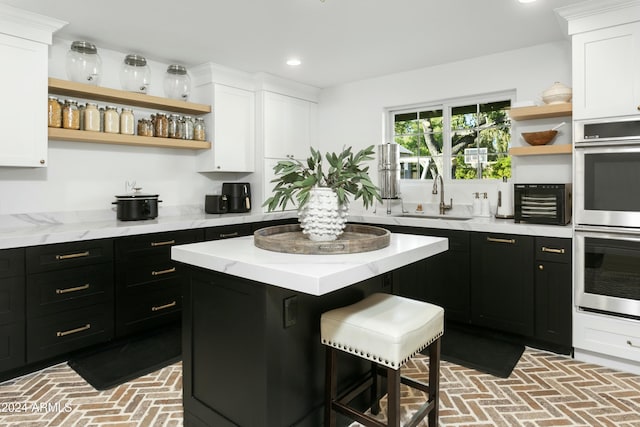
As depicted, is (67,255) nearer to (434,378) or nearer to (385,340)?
(385,340)

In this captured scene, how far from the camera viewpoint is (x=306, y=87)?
502 centimetres

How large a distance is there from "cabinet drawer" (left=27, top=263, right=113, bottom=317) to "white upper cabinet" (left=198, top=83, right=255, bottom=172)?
1598mm

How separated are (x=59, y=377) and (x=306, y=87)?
150 inches

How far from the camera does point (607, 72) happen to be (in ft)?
→ 9.13

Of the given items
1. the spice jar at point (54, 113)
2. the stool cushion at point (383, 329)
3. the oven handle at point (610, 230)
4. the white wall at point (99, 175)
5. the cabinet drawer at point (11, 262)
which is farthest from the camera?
the white wall at point (99, 175)

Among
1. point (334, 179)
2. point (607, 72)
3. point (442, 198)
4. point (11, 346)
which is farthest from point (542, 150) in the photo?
point (11, 346)

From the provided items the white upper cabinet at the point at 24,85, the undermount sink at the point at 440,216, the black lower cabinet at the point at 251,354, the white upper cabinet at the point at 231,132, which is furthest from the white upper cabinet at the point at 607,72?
the white upper cabinet at the point at 24,85

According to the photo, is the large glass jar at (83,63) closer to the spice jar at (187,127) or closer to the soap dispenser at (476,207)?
the spice jar at (187,127)

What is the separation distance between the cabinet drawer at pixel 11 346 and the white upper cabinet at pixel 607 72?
406cm

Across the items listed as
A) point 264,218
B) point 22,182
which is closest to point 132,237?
point 22,182

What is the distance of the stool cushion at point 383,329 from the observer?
1643 mm

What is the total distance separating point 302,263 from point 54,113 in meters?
2.71

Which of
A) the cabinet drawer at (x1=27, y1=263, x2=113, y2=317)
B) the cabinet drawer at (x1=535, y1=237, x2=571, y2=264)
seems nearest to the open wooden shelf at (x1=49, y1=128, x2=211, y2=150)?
the cabinet drawer at (x1=27, y1=263, x2=113, y2=317)

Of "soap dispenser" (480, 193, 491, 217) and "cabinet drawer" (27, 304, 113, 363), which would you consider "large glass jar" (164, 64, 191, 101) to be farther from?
"soap dispenser" (480, 193, 491, 217)
